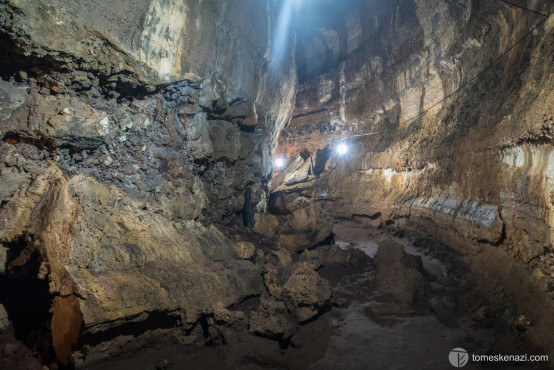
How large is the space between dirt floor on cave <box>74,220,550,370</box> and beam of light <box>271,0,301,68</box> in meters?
6.35

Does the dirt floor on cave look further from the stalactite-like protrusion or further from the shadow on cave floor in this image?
the stalactite-like protrusion

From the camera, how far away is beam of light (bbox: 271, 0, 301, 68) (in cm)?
786

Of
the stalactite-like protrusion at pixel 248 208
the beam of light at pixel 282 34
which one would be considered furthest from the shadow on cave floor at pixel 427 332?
the beam of light at pixel 282 34

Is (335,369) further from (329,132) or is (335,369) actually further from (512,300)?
(329,132)

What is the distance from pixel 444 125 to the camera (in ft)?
24.9

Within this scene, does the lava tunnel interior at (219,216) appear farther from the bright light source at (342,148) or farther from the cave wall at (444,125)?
the bright light source at (342,148)

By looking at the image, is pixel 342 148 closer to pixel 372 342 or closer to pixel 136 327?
pixel 372 342

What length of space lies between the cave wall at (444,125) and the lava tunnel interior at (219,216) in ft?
0.17

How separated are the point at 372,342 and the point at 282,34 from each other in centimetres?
794

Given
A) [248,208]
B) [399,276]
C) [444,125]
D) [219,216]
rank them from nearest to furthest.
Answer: [399,276]
[219,216]
[248,208]
[444,125]

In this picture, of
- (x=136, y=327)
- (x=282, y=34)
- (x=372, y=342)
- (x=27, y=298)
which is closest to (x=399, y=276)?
(x=372, y=342)

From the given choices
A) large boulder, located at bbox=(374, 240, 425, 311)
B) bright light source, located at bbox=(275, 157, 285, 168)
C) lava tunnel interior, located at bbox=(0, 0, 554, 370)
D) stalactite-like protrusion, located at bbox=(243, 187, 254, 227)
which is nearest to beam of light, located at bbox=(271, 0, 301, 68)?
lava tunnel interior, located at bbox=(0, 0, 554, 370)

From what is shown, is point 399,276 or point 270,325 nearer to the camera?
point 270,325

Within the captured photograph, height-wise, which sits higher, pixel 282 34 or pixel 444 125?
pixel 282 34
